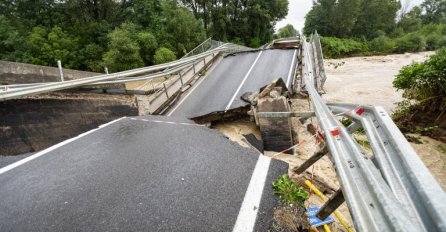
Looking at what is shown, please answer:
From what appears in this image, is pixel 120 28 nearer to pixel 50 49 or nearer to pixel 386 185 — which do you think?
pixel 50 49

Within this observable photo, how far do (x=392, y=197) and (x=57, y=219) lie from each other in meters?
3.16

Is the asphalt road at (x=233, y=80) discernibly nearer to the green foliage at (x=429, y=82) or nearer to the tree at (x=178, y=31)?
the green foliage at (x=429, y=82)

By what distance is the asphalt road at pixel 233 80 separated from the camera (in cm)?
794

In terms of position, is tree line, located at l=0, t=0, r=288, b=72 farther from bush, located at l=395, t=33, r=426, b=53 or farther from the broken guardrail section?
the broken guardrail section

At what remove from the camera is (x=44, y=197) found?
9.61ft

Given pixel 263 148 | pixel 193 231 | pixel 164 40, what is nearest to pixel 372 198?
pixel 193 231

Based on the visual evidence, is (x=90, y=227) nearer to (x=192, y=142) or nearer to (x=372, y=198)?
(x=192, y=142)

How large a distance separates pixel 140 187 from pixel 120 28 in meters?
31.7

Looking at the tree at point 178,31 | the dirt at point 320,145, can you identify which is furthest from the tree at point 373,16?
the dirt at point 320,145

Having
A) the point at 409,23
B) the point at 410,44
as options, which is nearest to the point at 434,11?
the point at 409,23

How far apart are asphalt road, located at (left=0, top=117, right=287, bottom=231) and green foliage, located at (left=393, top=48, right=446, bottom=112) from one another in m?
6.43

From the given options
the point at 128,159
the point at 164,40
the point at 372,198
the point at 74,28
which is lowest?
the point at 128,159

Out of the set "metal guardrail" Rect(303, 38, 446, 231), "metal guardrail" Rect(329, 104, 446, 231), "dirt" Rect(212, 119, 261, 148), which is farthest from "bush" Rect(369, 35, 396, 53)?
"metal guardrail" Rect(303, 38, 446, 231)

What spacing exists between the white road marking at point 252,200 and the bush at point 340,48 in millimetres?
33159
